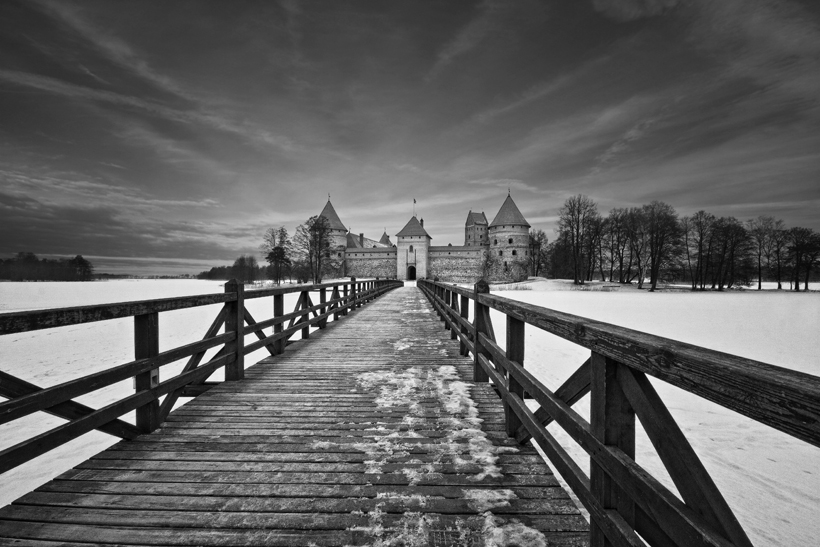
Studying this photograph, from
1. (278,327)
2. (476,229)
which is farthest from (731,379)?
(476,229)

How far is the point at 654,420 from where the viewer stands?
1289mm

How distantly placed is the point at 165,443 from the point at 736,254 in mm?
57723

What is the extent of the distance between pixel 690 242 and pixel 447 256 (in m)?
33.1

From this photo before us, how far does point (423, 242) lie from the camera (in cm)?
5831

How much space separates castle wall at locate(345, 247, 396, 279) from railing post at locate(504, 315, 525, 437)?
191ft

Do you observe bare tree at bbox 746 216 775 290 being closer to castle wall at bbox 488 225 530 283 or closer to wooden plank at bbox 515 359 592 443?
castle wall at bbox 488 225 530 283

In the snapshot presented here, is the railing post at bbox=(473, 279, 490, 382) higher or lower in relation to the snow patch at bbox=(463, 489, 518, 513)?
higher

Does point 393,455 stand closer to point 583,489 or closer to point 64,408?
point 583,489

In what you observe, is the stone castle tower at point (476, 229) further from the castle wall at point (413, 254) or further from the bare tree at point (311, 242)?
the bare tree at point (311, 242)

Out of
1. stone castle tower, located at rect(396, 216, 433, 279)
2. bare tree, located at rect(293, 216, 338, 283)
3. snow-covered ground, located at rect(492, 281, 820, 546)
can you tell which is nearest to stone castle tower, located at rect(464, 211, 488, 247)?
stone castle tower, located at rect(396, 216, 433, 279)

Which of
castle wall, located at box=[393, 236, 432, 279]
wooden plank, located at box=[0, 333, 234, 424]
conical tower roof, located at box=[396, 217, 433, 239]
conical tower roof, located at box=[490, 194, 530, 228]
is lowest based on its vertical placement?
wooden plank, located at box=[0, 333, 234, 424]

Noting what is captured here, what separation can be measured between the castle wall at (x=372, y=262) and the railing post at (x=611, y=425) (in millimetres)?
59659

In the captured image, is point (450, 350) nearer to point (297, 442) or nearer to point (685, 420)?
point (297, 442)

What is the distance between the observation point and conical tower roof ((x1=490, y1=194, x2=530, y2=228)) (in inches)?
2258
